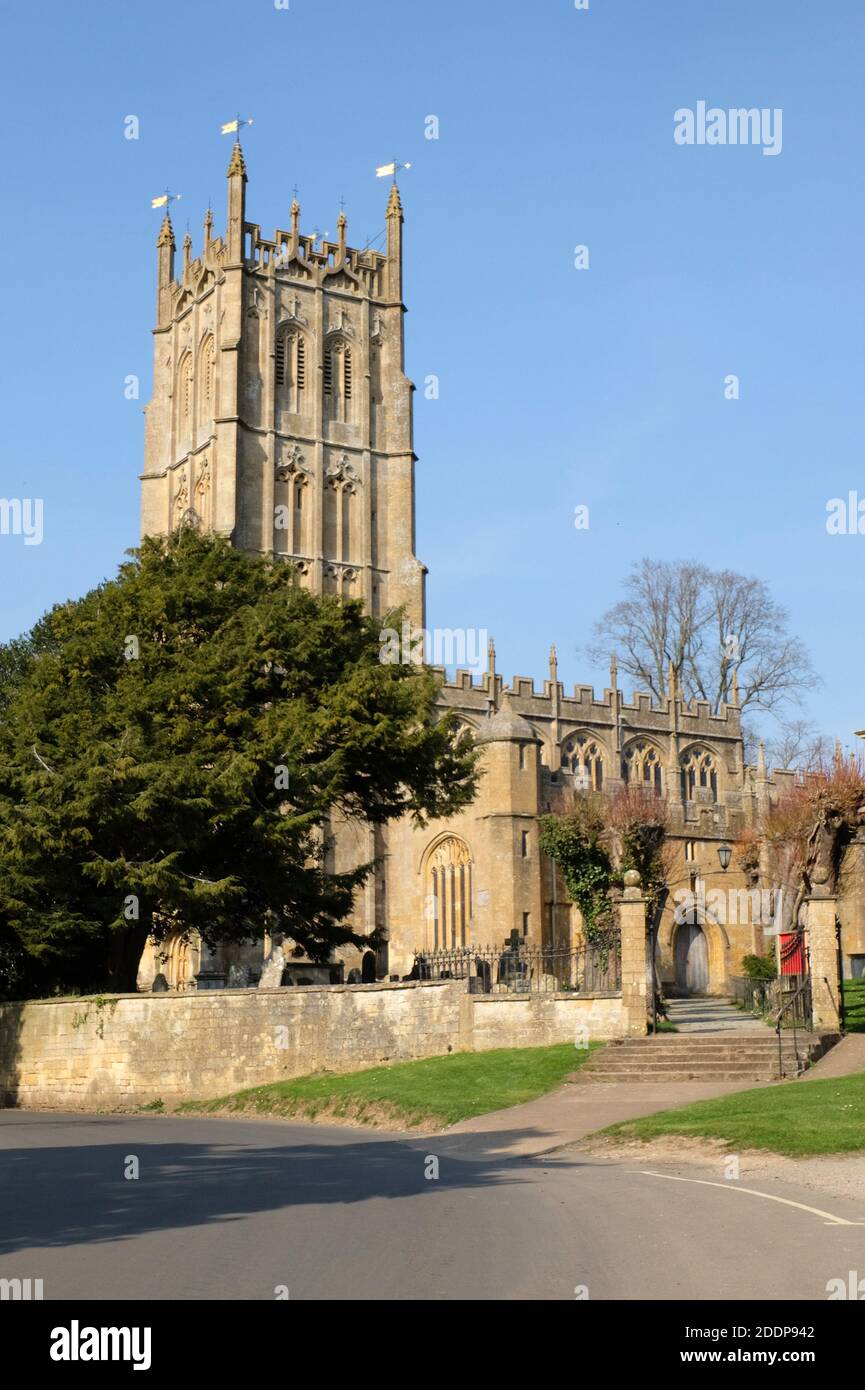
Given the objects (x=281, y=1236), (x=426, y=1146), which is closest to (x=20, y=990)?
(x=426, y=1146)

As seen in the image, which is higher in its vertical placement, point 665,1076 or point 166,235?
point 166,235

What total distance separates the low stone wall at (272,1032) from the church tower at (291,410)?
46.1 meters

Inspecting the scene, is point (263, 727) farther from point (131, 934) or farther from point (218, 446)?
point (218, 446)

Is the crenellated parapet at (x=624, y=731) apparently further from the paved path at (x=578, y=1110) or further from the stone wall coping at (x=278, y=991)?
the paved path at (x=578, y=1110)

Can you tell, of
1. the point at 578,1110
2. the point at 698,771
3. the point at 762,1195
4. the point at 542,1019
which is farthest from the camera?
the point at 698,771

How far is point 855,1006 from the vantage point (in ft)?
113

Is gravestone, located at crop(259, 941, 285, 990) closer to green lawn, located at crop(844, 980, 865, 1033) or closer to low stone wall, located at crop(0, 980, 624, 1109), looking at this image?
low stone wall, located at crop(0, 980, 624, 1109)

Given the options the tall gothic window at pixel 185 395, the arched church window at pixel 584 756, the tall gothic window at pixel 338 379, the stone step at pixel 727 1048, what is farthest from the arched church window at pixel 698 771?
the stone step at pixel 727 1048

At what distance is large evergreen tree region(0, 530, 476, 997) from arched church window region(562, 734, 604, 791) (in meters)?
34.6

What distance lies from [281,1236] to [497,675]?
192ft

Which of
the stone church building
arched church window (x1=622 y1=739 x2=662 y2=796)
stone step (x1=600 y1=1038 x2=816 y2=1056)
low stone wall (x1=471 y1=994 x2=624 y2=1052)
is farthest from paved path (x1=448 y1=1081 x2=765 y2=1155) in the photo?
A: arched church window (x1=622 y1=739 x2=662 y2=796)

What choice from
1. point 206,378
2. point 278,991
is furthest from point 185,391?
point 278,991

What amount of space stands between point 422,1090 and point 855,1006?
1495 centimetres

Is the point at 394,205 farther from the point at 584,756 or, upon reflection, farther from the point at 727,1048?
the point at 727,1048
